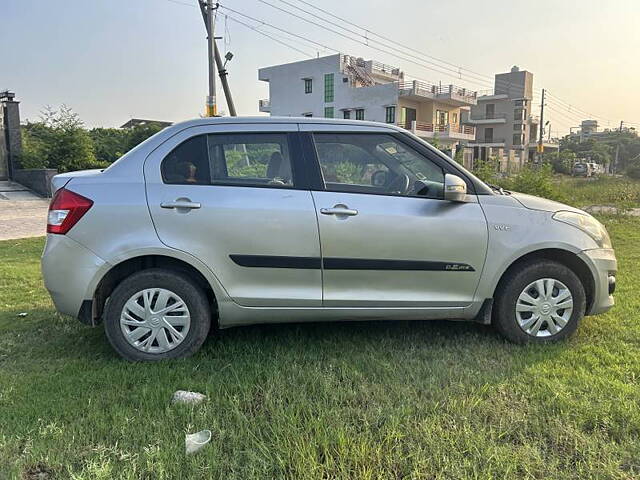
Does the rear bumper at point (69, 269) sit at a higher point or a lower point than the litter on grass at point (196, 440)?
higher

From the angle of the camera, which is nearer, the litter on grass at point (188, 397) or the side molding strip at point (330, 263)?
the litter on grass at point (188, 397)

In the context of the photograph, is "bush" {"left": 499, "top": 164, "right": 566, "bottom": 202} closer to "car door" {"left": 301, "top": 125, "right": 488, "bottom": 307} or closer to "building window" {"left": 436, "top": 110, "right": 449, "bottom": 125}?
"car door" {"left": 301, "top": 125, "right": 488, "bottom": 307}

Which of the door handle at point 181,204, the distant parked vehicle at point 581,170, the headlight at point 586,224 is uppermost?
the distant parked vehicle at point 581,170

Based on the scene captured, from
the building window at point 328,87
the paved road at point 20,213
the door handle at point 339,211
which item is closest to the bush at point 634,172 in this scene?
the building window at point 328,87

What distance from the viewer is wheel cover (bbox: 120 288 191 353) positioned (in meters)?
3.35

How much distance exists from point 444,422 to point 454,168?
71.8 inches

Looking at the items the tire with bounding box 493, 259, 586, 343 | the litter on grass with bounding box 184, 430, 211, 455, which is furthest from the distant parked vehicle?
the litter on grass with bounding box 184, 430, 211, 455

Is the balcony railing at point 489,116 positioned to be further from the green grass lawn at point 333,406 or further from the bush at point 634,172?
the green grass lawn at point 333,406

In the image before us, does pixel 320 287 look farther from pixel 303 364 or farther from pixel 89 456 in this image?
pixel 89 456

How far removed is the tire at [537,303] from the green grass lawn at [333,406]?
14 centimetres

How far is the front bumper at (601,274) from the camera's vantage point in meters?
3.69

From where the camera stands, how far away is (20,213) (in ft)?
42.8

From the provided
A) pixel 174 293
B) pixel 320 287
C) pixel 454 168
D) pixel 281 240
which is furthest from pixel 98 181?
pixel 454 168

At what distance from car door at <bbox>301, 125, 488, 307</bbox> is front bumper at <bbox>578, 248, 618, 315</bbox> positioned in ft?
2.92
